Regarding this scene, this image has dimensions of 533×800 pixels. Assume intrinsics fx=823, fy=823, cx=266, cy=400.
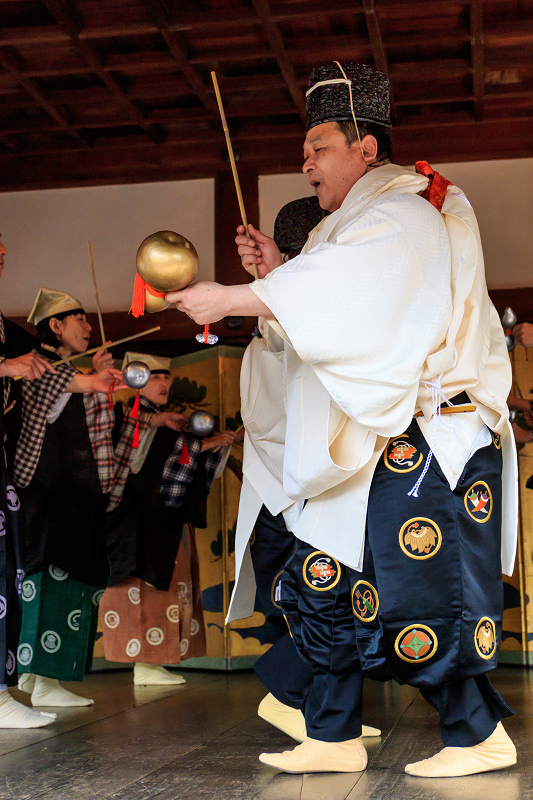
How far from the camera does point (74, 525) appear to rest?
3.65 m

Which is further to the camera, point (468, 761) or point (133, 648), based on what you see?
point (133, 648)

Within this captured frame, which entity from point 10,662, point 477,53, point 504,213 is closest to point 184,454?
point 10,662


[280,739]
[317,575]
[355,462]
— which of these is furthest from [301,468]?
[280,739]

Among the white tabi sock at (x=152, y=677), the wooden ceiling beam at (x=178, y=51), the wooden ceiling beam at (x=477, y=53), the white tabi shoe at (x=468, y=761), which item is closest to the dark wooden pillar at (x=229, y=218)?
the wooden ceiling beam at (x=178, y=51)

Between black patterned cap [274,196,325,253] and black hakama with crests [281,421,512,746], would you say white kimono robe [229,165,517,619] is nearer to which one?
black hakama with crests [281,421,512,746]

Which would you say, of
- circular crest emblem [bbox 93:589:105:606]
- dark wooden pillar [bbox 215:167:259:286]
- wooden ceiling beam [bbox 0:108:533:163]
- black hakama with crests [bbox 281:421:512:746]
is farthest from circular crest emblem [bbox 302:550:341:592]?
wooden ceiling beam [bbox 0:108:533:163]

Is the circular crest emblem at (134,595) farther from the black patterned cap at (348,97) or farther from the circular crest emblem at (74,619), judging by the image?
the black patterned cap at (348,97)

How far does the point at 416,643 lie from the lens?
190 cm

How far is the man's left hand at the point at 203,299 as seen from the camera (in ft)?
6.56

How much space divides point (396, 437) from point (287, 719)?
3.42ft

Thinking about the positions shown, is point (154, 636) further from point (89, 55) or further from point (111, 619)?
point (89, 55)

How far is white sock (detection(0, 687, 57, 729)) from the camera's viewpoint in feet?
9.40

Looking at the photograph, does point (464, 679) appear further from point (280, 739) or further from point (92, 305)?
point (92, 305)

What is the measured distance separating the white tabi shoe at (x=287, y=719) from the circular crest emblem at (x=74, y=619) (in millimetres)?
1359
